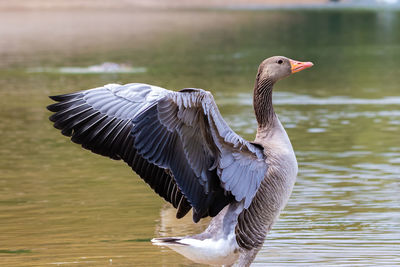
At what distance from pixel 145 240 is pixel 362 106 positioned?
11.1 m

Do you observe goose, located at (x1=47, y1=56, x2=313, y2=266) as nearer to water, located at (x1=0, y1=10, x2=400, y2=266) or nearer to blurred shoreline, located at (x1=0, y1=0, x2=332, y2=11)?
water, located at (x1=0, y1=10, x2=400, y2=266)

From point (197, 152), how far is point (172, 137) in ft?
0.88

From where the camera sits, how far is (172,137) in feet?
21.8

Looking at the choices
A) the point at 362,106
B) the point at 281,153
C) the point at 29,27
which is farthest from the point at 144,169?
the point at 29,27

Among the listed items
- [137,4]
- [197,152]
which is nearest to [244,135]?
[197,152]

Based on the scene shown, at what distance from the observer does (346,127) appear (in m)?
16.7

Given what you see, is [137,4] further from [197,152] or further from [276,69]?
[197,152]

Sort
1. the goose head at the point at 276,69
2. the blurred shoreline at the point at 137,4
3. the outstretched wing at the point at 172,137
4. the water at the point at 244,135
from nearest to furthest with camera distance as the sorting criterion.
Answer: the outstretched wing at the point at 172,137, the goose head at the point at 276,69, the water at the point at 244,135, the blurred shoreline at the point at 137,4

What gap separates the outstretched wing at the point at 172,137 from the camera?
6.52m

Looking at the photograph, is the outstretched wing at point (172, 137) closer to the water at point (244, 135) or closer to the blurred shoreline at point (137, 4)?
the water at point (244, 135)

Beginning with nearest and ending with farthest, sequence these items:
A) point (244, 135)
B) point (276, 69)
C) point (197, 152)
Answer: point (197, 152) → point (276, 69) → point (244, 135)

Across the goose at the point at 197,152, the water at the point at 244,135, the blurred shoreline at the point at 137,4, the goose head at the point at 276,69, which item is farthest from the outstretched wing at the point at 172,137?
the blurred shoreline at the point at 137,4

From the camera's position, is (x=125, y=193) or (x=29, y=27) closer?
(x=125, y=193)

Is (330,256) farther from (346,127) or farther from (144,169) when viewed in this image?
(346,127)
